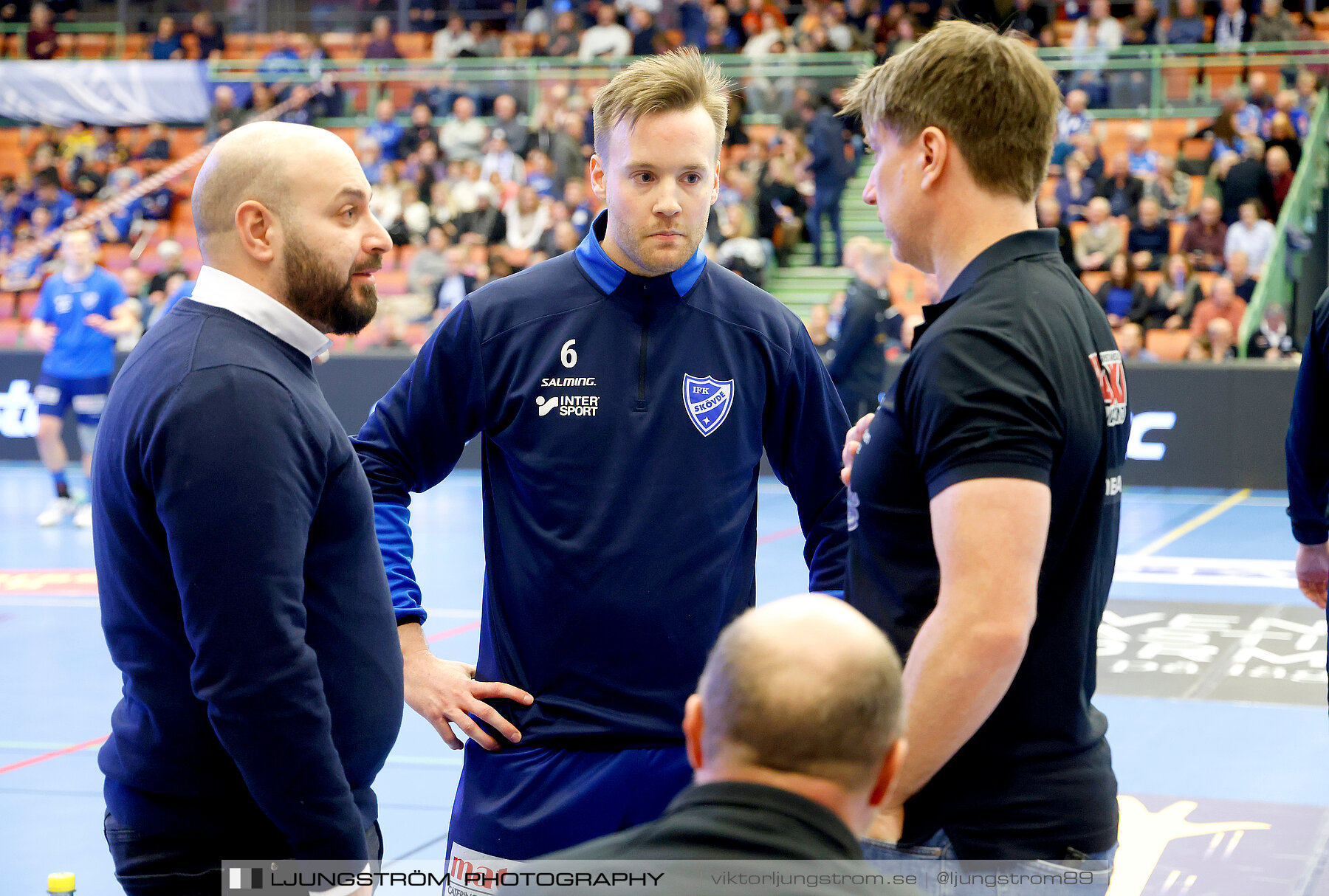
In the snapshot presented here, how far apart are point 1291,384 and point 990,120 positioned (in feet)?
35.9

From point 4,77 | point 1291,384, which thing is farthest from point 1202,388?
point 4,77

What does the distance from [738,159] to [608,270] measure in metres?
15.0

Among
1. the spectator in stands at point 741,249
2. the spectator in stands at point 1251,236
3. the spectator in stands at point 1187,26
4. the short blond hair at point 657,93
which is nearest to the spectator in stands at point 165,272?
the spectator in stands at point 741,249

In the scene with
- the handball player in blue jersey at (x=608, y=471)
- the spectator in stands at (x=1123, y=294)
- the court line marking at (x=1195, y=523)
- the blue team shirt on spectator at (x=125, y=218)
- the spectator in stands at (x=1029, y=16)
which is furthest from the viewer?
the blue team shirt on spectator at (x=125, y=218)

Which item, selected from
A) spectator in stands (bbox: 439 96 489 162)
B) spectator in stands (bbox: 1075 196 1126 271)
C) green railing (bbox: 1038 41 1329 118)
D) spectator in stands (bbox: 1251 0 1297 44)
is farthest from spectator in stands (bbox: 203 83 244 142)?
spectator in stands (bbox: 1251 0 1297 44)

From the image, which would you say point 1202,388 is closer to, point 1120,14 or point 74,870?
point 1120,14

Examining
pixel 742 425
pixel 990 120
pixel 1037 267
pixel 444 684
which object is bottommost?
pixel 444 684

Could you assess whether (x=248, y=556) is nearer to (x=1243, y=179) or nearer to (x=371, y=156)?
(x=1243, y=179)

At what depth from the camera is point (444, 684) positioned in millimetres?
2602

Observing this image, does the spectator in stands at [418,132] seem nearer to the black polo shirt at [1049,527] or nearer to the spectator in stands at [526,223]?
the spectator in stands at [526,223]

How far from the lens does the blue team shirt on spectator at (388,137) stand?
61.0ft

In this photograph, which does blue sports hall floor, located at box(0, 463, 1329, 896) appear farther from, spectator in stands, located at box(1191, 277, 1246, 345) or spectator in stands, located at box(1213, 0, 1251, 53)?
spectator in stands, located at box(1213, 0, 1251, 53)

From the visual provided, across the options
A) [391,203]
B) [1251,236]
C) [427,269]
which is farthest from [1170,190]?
[391,203]

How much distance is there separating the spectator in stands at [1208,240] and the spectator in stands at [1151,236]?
252mm
